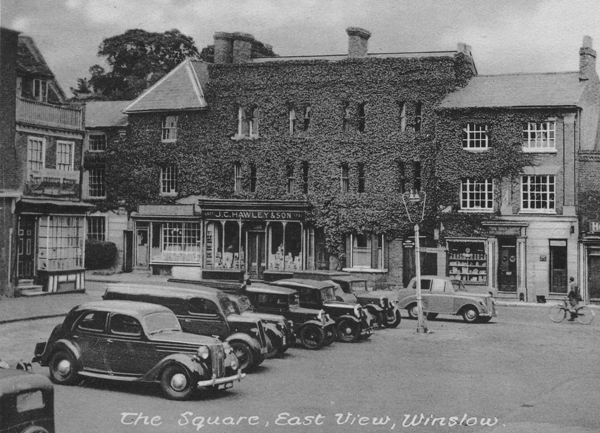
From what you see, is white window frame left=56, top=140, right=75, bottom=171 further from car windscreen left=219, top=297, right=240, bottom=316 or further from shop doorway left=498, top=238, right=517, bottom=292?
shop doorway left=498, top=238, right=517, bottom=292

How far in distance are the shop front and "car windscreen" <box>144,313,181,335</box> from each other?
22895mm

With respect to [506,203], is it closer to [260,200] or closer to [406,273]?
[406,273]

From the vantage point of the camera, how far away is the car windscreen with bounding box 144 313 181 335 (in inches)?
492

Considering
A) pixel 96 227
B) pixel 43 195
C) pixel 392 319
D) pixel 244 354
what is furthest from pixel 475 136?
pixel 244 354

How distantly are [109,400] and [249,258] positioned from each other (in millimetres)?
25740

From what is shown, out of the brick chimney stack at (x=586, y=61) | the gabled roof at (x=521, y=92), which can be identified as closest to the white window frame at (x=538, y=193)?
the gabled roof at (x=521, y=92)

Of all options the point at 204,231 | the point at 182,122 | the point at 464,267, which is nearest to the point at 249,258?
the point at 204,231

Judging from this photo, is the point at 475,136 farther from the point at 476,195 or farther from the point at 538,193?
the point at 538,193

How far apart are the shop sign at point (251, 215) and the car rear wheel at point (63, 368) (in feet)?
79.4

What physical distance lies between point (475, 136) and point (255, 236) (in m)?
11.4

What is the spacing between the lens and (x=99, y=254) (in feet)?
124

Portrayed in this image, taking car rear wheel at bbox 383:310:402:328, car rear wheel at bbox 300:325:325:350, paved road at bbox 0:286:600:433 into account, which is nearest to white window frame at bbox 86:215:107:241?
paved road at bbox 0:286:600:433

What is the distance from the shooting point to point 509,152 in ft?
107

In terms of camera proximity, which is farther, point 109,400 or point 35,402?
point 109,400
